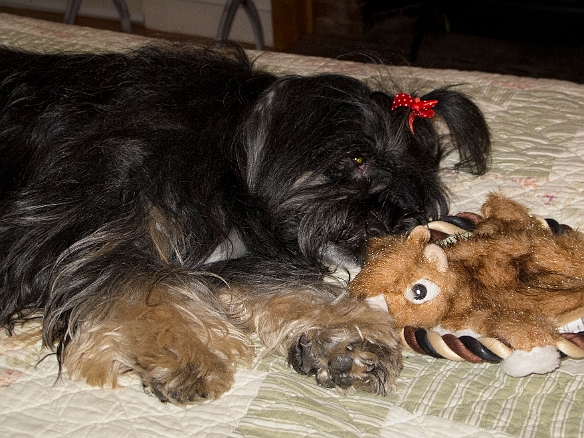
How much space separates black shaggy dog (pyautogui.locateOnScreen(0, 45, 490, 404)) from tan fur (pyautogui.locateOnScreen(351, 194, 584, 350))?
0.31ft

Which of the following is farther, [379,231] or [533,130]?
[533,130]

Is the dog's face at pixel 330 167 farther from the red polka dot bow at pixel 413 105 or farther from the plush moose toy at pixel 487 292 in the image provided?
the plush moose toy at pixel 487 292

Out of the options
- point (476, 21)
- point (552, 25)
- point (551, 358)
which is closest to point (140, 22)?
point (476, 21)

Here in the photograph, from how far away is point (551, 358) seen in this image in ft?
4.97

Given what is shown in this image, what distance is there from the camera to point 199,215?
1831 mm

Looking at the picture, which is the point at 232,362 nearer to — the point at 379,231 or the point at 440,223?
the point at 379,231

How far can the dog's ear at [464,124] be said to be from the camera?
2248mm

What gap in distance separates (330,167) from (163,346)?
0.65m

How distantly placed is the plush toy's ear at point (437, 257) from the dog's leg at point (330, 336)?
179mm

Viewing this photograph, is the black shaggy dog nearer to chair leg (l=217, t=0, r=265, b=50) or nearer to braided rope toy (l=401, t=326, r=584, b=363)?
braided rope toy (l=401, t=326, r=584, b=363)

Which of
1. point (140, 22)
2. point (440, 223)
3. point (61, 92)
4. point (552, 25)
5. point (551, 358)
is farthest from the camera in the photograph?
point (140, 22)

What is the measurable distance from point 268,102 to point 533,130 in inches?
49.3

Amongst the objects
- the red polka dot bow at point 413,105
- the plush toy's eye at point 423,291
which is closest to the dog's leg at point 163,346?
the plush toy's eye at point 423,291

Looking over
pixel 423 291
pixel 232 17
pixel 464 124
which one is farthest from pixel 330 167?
pixel 232 17
